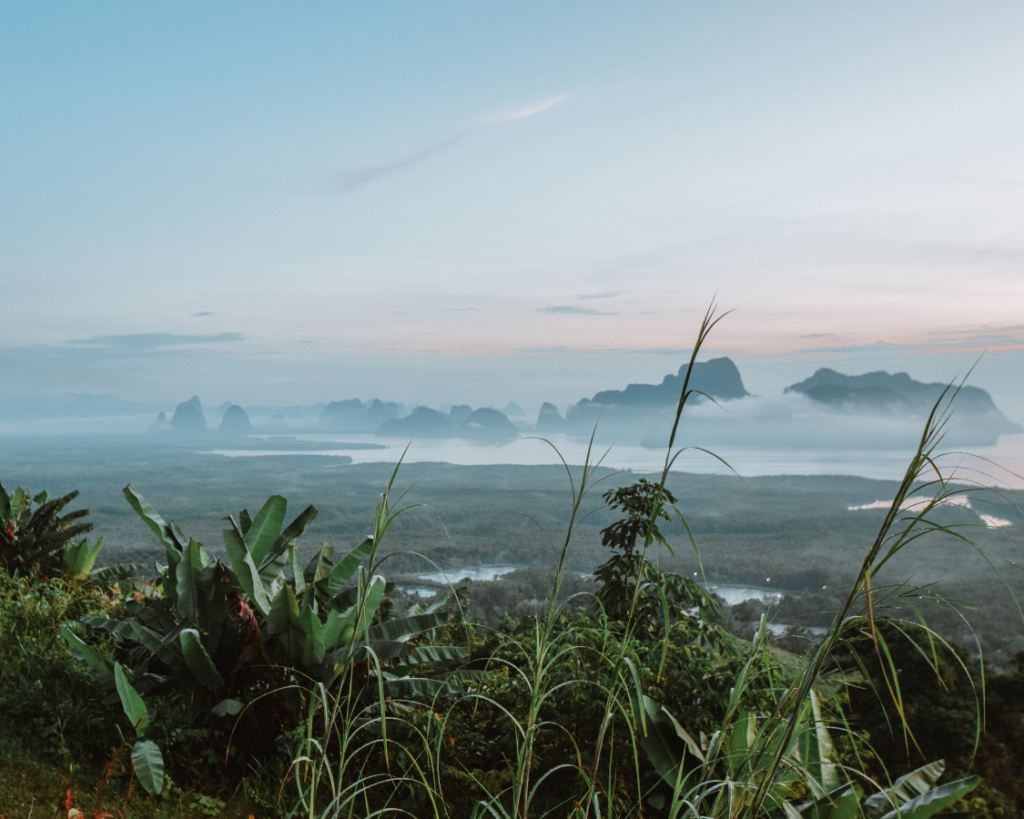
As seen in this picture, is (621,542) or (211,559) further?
(621,542)

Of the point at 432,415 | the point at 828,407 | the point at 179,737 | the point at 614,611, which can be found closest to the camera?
the point at 179,737

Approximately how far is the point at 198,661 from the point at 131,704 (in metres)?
0.21

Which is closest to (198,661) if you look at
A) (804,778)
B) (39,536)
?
(804,778)

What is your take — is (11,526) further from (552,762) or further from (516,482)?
(516,482)

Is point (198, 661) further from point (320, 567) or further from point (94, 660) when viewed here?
point (320, 567)

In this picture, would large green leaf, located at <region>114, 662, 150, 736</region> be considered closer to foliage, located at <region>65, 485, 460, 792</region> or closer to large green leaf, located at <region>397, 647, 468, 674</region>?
foliage, located at <region>65, 485, 460, 792</region>

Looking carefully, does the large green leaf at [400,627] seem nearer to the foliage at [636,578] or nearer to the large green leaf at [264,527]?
the large green leaf at [264,527]

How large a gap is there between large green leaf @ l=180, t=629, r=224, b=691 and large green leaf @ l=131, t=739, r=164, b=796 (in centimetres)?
25

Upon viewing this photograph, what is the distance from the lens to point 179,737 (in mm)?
1962

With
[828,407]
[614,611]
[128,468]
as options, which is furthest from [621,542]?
[128,468]

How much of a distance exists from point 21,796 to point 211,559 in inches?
33.9

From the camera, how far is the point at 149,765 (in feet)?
5.93

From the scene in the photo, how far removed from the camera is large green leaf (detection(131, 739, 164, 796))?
5.88 ft

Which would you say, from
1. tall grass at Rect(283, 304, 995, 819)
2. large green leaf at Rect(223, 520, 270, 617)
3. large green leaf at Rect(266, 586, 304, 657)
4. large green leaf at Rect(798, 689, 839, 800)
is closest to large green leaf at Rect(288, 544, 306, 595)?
large green leaf at Rect(223, 520, 270, 617)
